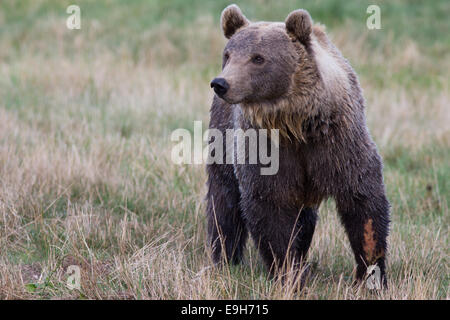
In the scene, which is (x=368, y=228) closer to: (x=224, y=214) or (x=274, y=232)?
(x=274, y=232)

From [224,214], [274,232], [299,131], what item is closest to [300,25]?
[299,131]

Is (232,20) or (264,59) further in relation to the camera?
(232,20)

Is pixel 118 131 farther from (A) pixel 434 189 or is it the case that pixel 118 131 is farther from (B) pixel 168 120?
(A) pixel 434 189

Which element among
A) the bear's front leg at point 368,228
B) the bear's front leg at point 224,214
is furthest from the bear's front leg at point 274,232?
the bear's front leg at point 224,214

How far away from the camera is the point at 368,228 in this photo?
15.7 ft

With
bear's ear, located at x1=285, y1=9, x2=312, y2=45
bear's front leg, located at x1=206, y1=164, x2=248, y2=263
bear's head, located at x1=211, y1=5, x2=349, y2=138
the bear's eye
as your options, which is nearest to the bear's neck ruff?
bear's head, located at x1=211, y1=5, x2=349, y2=138

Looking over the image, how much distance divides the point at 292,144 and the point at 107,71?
7.60m

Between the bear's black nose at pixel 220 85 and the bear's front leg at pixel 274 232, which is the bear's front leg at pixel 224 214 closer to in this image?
the bear's front leg at pixel 274 232

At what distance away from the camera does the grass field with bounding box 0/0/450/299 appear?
4895 mm

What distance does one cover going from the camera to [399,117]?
10.2m

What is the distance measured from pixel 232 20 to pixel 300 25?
0.52 m

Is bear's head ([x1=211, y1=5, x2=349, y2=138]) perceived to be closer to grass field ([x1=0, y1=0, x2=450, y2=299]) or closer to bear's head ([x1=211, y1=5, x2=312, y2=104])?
bear's head ([x1=211, y1=5, x2=312, y2=104])

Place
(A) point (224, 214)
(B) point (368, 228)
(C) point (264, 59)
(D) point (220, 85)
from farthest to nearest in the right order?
(A) point (224, 214) < (B) point (368, 228) < (C) point (264, 59) < (D) point (220, 85)
